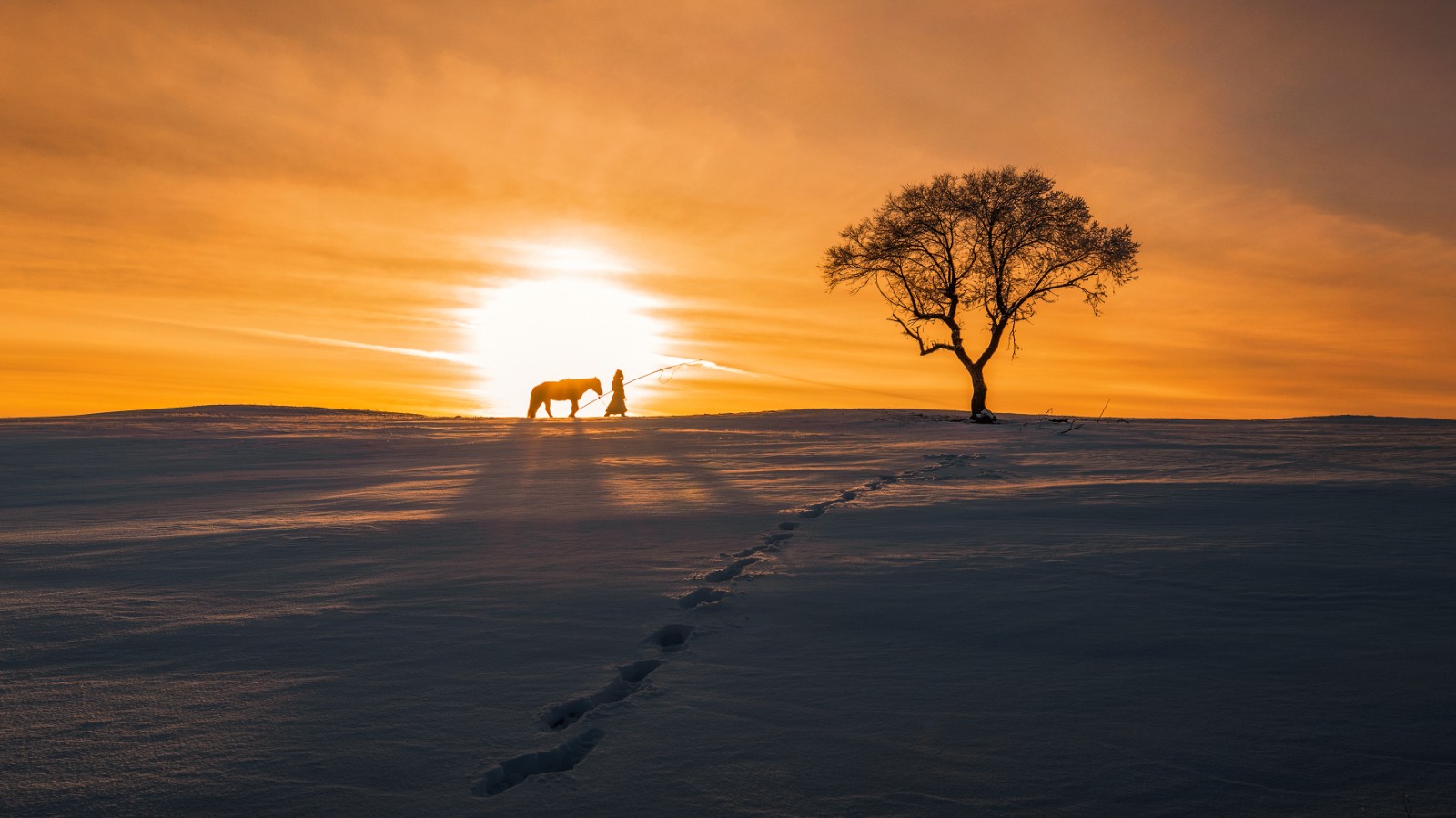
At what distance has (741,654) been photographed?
11.7 feet

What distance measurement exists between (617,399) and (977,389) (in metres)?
11.9

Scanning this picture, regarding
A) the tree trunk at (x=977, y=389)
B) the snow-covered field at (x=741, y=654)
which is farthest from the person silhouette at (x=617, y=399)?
the snow-covered field at (x=741, y=654)

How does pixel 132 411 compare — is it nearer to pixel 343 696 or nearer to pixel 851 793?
pixel 343 696

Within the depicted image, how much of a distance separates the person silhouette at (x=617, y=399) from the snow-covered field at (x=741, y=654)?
69.8 ft

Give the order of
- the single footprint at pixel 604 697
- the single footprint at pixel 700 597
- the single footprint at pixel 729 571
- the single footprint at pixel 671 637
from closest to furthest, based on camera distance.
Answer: the single footprint at pixel 604 697 → the single footprint at pixel 671 637 → the single footprint at pixel 700 597 → the single footprint at pixel 729 571

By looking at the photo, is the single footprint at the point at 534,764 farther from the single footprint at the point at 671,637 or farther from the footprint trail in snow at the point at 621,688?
the single footprint at the point at 671,637

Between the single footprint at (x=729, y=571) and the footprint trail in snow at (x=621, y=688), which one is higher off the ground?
the single footprint at (x=729, y=571)

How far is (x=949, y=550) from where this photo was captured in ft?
18.0

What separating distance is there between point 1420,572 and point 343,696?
5.36m

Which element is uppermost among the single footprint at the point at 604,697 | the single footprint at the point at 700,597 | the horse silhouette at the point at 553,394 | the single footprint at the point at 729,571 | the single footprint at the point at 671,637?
the horse silhouette at the point at 553,394

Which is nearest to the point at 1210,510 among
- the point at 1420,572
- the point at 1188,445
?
the point at 1420,572

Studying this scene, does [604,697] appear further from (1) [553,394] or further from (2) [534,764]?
(1) [553,394]

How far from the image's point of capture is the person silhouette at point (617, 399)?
29469 mm

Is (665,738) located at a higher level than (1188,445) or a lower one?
lower
